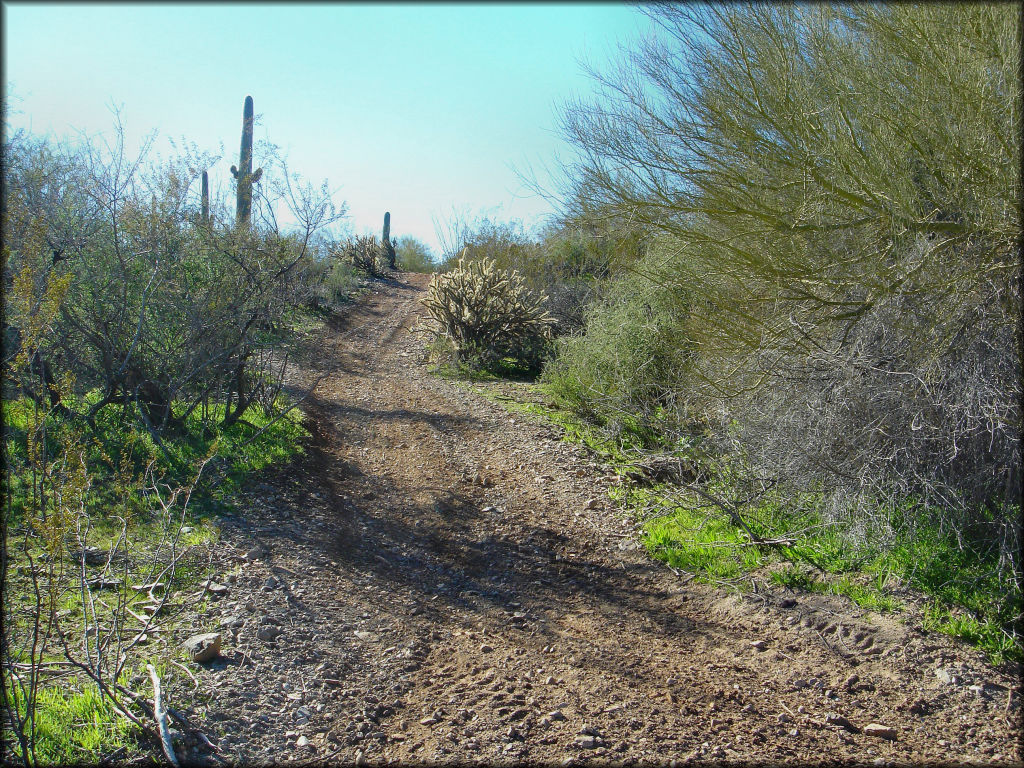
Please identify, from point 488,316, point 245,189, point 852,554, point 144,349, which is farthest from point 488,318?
point 852,554

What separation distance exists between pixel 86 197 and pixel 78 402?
1.82 meters

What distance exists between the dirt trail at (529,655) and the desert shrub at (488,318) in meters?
5.91

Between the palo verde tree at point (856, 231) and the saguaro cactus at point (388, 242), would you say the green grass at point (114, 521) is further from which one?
the saguaro cactus at point (388, 242)

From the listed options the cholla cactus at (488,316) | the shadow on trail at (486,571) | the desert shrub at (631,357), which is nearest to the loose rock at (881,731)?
the shadow on trail at (486,571)

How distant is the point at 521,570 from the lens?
193 inches

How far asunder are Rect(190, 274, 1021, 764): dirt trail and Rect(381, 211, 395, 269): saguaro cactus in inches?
833

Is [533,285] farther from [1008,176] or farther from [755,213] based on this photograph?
[1008,176]

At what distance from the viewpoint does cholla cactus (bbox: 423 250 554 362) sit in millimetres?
11734

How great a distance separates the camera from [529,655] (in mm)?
3646

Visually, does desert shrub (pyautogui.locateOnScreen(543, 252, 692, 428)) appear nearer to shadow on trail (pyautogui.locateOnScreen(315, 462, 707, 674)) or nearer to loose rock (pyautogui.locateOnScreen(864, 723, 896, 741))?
shadow on trail (pyautogui.locateOnScreen(315, 462, 707, 674))

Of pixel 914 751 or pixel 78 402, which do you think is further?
pixel 78 402

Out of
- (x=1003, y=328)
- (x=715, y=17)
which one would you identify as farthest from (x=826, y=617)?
(x=715, y=17)

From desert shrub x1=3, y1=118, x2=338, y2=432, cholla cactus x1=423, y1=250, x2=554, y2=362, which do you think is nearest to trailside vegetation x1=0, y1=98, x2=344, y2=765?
desert shrub x1=3, y1=118, x2=338, y2=432

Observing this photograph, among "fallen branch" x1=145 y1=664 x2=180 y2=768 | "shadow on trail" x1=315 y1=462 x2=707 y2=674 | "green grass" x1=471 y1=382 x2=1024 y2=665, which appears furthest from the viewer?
"shadow on trail" x1=315 y1=462 x2=707 y2=674
